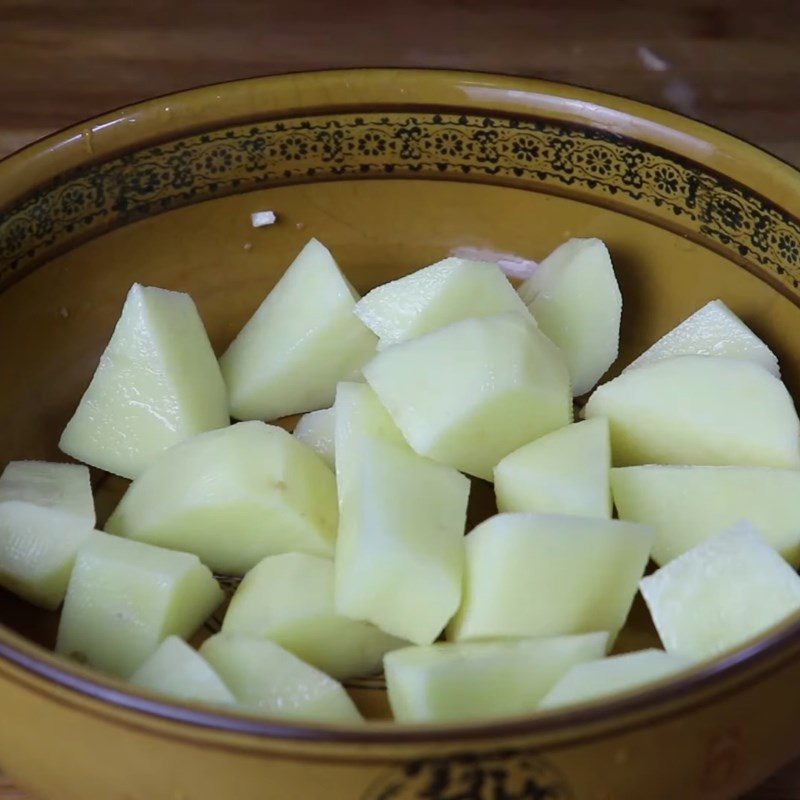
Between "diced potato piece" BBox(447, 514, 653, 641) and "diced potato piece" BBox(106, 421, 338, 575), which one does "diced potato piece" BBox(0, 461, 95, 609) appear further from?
"diced potato piece" BBox(447, 514, 653, 641)

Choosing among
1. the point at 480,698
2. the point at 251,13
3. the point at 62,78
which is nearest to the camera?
the point at 480,698

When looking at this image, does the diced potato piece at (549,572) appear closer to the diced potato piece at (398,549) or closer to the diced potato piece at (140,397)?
the diced potato piece at (398,549)

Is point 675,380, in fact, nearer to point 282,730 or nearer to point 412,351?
point 412,351

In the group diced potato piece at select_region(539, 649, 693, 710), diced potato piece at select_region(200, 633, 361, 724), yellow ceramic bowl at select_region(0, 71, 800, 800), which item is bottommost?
diced potato piece at select_region(200, 633, 361, 724)

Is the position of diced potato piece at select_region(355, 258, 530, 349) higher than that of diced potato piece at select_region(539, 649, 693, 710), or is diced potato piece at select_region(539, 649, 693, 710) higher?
diced potato piece at select_region(355, 258, 530, 349)

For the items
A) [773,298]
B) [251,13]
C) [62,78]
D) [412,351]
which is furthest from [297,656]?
[251,13]

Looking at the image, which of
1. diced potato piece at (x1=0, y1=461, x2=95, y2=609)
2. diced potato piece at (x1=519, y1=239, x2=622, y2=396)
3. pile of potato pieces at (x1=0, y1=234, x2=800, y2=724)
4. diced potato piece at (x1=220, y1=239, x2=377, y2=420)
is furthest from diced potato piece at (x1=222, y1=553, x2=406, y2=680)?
diced potato piece at (x1=519, y1=239, x2=622, y2=396)
